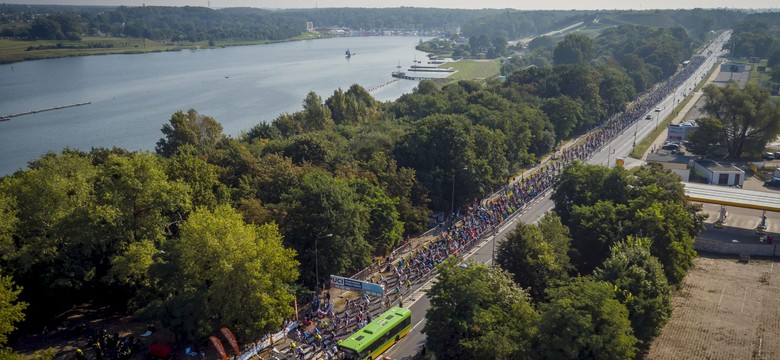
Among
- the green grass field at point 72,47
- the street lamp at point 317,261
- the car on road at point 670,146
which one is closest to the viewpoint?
the street lamp at point 317,261

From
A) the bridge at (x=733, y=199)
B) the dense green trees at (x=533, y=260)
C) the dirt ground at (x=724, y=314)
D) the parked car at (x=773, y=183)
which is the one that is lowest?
the dirt ground at (x=724, y=314)

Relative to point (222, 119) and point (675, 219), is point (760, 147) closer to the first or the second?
point (675, 219)

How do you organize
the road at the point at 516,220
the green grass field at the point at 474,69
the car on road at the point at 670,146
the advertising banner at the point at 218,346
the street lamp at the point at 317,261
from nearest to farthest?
the advertising banner at the point at 218,346 < the road at the point at 516,220 < the street lamp at the point at 317,261 < the car on road at the point at 670,146 < the green grass field at the point at 474,69

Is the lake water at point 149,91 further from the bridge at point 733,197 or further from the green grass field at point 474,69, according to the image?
the bridge at point 733,197

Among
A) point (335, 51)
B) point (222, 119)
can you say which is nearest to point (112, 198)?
point (222, 119)

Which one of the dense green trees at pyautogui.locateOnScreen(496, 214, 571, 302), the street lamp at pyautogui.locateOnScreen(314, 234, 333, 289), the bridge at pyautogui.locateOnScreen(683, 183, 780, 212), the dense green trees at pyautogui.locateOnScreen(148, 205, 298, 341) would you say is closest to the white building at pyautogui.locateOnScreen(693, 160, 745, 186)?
the bridge at pyautogui.locateOnScreen(683, 183, 780, 212)

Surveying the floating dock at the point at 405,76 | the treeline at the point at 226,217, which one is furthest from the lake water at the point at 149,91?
the treeline at the point at 226,217
